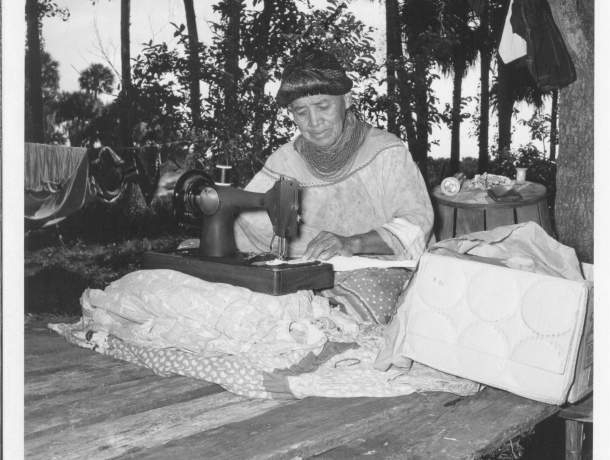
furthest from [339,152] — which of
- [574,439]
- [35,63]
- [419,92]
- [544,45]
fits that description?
[419,92]

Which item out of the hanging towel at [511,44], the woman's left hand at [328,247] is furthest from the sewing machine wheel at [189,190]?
the hanging towel at [511,44]

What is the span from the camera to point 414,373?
7.79 ft

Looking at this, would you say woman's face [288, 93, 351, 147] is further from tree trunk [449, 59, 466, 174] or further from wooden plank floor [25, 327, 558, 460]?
tree trunk [449, 59, 466, 174]

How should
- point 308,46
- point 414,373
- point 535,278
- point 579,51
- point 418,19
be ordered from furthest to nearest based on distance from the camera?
point 418,19, point 308,46, point 579,51, point 414,373, point 535,278

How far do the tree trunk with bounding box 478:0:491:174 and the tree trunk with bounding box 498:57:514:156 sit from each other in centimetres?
30

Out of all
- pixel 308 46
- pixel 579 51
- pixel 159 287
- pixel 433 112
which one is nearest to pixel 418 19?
pixel 433 112

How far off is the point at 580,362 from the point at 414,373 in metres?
0.58

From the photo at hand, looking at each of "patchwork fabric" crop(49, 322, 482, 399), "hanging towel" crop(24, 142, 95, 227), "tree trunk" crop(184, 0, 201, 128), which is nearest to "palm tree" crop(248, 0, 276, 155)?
"tree trunk" crop(184, 0, 201, 128)

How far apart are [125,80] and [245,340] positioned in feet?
16.1

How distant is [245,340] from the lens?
2.52 meters

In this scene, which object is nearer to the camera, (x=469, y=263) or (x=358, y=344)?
(x=469, y=263)

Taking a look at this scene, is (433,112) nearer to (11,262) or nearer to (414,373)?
(414,373)

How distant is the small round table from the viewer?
5.01 m

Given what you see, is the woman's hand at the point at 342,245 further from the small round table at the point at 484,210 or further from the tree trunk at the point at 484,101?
the tree trunk at the point at 484,101
